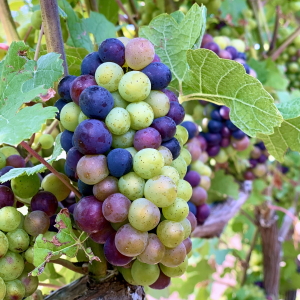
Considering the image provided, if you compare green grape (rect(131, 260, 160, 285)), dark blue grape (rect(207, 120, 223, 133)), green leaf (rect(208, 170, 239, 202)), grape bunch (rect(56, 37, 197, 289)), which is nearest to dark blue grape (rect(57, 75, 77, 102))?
grape bunch (rect(56, 37, 197, 289))

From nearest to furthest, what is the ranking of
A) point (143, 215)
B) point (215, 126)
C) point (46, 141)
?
point (143, 215) → point (46, 141) → point (215, 126)

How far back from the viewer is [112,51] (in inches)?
16.8

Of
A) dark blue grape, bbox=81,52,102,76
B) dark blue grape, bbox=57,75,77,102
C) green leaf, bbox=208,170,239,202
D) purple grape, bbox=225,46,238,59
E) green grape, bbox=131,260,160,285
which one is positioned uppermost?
dark blue grape, bbox=81,52,102,76

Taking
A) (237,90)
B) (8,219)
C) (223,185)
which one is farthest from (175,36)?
(223,185)

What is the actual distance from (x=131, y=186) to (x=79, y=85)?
0.44ft

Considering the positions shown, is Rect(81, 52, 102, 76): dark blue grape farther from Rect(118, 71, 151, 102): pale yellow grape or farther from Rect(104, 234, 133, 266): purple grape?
Rect(104, 234, 133, 266): purple grape

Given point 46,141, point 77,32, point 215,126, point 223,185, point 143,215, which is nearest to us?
point 143,215

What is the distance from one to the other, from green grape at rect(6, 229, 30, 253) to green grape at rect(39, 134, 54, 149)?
8.1 inches

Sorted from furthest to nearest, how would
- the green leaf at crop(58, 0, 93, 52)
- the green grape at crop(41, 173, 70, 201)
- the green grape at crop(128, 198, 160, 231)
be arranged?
the green leaf at crop(58, 0, 93, 52)
the green grape at crop(41, 173, 70, 201)
the green grape at crop(128, 198, 160, 231)

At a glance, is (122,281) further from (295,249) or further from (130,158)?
(295,249)

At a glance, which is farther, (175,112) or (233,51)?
(233,51)

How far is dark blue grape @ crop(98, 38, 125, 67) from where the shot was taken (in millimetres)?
428

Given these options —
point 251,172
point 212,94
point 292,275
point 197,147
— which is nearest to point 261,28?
point 251,172

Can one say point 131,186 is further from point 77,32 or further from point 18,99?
point 77,32
